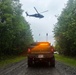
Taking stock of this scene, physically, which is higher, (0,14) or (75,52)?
(0,14)

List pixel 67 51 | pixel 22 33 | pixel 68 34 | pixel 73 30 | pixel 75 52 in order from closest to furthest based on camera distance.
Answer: pixel 73 30 < pixel 68 34 < pixel 75 52 < pixel 67 51 < pixel 22 33

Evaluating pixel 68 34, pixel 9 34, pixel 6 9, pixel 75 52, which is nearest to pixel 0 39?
pixel 9 34

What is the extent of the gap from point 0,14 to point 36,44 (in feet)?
95.9

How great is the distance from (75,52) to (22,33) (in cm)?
2239

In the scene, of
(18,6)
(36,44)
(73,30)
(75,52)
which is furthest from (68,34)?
(36,44)

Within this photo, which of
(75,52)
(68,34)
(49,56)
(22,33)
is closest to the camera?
(49,56)

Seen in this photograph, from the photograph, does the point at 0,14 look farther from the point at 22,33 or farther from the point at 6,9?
the point at 22,33

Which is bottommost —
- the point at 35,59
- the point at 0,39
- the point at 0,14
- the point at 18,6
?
the point at 35,59

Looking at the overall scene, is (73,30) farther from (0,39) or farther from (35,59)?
(35,59)

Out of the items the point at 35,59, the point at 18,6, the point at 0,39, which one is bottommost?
the point at 35,59

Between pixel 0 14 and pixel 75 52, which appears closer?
pixel 0 14

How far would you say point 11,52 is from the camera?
2662 inches

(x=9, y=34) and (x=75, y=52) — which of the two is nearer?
(x=9, y=34)

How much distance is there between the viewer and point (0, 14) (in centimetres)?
5053
